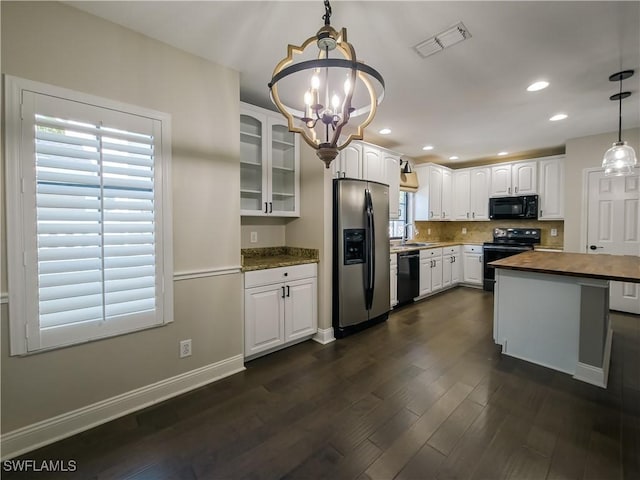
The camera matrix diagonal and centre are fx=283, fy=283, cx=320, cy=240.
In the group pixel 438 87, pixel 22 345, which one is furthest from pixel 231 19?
pixel 22 345

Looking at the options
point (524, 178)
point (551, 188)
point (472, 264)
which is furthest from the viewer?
point (472, 264)

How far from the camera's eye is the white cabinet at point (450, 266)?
523 centimetres

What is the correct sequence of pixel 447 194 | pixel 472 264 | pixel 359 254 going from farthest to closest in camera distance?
pixel 447 194, pixel 472 264, pixel 359 254

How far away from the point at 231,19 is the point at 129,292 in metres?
1.94

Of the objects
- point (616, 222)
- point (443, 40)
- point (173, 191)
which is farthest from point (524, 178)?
point (173, 191)

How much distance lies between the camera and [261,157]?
9.62ft

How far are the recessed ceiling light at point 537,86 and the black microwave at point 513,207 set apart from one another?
2.73 metres

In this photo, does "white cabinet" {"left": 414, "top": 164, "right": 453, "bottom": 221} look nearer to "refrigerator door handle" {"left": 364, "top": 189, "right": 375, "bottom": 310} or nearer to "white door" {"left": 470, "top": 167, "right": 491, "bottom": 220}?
"white door" {"left": 470, "top": 167, "right": 491, "bottom": 220}

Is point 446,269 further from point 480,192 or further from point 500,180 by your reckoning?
point 500,180

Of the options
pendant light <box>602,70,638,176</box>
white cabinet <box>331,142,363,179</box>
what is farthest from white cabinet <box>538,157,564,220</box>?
white cabinet <box>331,142,363,179</box>

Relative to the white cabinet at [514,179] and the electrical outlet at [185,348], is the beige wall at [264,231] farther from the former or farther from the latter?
the white cabinet at [514,179]

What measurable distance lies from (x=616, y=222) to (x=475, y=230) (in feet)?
7.27

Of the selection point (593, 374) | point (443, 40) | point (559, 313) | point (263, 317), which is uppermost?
point (443, 40)

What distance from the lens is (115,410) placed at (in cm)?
190
